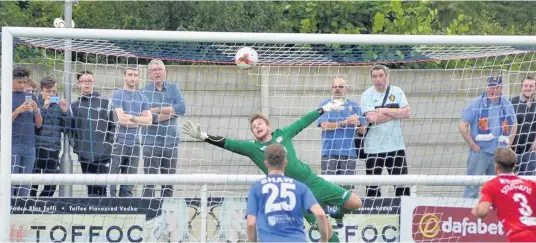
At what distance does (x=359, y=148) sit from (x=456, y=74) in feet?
5.82

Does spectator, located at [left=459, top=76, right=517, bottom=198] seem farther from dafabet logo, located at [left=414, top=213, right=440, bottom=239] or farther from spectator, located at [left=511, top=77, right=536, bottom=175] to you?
dafabet logo, located at [left=414, top=213, right=440, bottom=239]

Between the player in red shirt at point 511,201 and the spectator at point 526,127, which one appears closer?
the player in red shirt at point 511,201

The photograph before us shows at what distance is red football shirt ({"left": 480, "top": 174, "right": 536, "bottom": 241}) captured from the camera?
8805 millimetres

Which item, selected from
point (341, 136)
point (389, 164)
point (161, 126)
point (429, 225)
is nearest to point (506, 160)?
point (429, 225)

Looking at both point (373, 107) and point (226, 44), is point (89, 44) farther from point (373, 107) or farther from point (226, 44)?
point (373, 107)

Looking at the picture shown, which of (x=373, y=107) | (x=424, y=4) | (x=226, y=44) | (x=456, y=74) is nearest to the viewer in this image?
(x=226, y=44)

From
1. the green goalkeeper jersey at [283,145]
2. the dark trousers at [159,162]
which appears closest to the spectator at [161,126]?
the dark trousers at [159,162]

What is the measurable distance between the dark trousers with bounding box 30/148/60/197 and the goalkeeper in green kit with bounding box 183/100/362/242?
206 centimetres

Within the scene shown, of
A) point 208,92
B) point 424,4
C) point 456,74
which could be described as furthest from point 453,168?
point 424,4

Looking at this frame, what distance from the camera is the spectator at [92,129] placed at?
11633 millimetres

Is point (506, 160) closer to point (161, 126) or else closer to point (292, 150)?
point (292, 150)

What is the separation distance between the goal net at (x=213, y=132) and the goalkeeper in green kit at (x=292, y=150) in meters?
0.57

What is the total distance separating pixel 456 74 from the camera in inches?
501

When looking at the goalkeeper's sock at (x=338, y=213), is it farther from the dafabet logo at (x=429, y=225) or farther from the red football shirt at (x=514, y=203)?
the red football shirt at (x=514, y=203)
